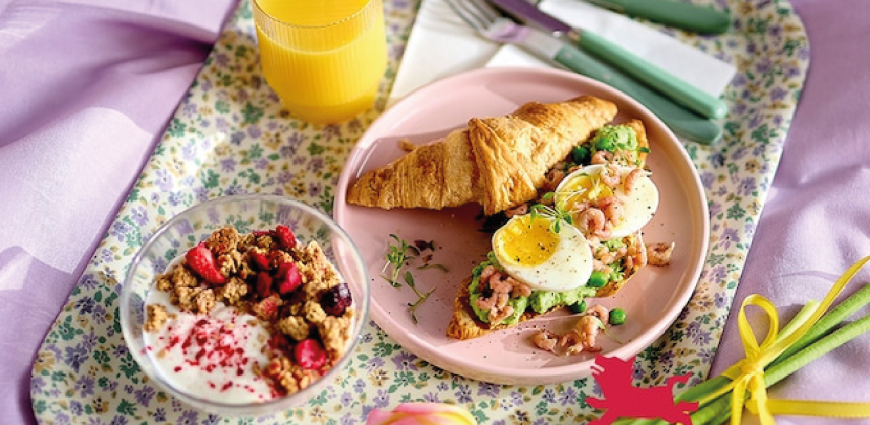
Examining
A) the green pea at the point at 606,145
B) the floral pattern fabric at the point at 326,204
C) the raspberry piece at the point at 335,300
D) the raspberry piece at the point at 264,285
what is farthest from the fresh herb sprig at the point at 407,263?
the green pea at the point at 606,145

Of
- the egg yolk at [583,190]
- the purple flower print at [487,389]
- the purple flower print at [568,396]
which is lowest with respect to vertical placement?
the purple flower print at [568,396]

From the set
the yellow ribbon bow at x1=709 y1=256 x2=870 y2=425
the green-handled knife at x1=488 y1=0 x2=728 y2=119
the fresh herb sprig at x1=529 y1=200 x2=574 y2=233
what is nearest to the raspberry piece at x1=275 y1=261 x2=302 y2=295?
the fresh herb sprig at x1=529 y1=200 x2=574 y2=233

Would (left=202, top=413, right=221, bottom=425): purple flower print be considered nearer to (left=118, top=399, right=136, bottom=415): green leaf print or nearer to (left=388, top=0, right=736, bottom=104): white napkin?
(left=118, top=399, right=136, bottom=415): green leaf print

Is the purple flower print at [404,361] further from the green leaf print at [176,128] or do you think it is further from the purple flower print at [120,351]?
the green leaf print at [176,128]

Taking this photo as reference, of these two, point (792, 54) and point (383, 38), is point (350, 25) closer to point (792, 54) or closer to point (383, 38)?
point (383, 38)

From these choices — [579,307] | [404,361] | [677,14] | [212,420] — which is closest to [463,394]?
[404,361]
